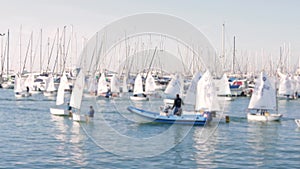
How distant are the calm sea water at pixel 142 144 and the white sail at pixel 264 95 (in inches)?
90.0

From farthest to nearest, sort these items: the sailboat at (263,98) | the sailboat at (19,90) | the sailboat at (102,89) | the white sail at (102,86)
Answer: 1. the white sail at (102,86)
2. the sailboat at (102,89)
3. the sailboat at (19,90)
4. the sailboat at (263,98)

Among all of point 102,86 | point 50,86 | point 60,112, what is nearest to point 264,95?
point 60,112

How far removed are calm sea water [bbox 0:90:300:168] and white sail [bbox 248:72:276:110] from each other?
2287mm

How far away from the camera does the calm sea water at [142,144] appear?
24.2 m

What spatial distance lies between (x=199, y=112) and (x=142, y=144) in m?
13.2

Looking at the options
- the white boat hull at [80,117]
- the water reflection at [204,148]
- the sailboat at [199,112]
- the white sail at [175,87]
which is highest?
the white sail at [175,87]

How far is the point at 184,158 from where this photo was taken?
1006 inches

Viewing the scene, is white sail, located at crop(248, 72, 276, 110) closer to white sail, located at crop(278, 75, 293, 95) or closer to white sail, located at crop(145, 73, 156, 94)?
white sail, located at crop(145, 73, 156, 94)

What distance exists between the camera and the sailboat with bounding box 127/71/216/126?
3934 centimetres

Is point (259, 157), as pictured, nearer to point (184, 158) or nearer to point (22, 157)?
point (184, 158)

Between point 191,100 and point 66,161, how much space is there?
27.2 m

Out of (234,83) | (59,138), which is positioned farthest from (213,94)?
(234,83)

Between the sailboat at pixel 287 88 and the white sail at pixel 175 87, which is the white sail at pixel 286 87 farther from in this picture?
the white sail at pixel 175 87

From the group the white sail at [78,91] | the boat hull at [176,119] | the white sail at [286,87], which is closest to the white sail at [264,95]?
the boat hull at [176,119]
